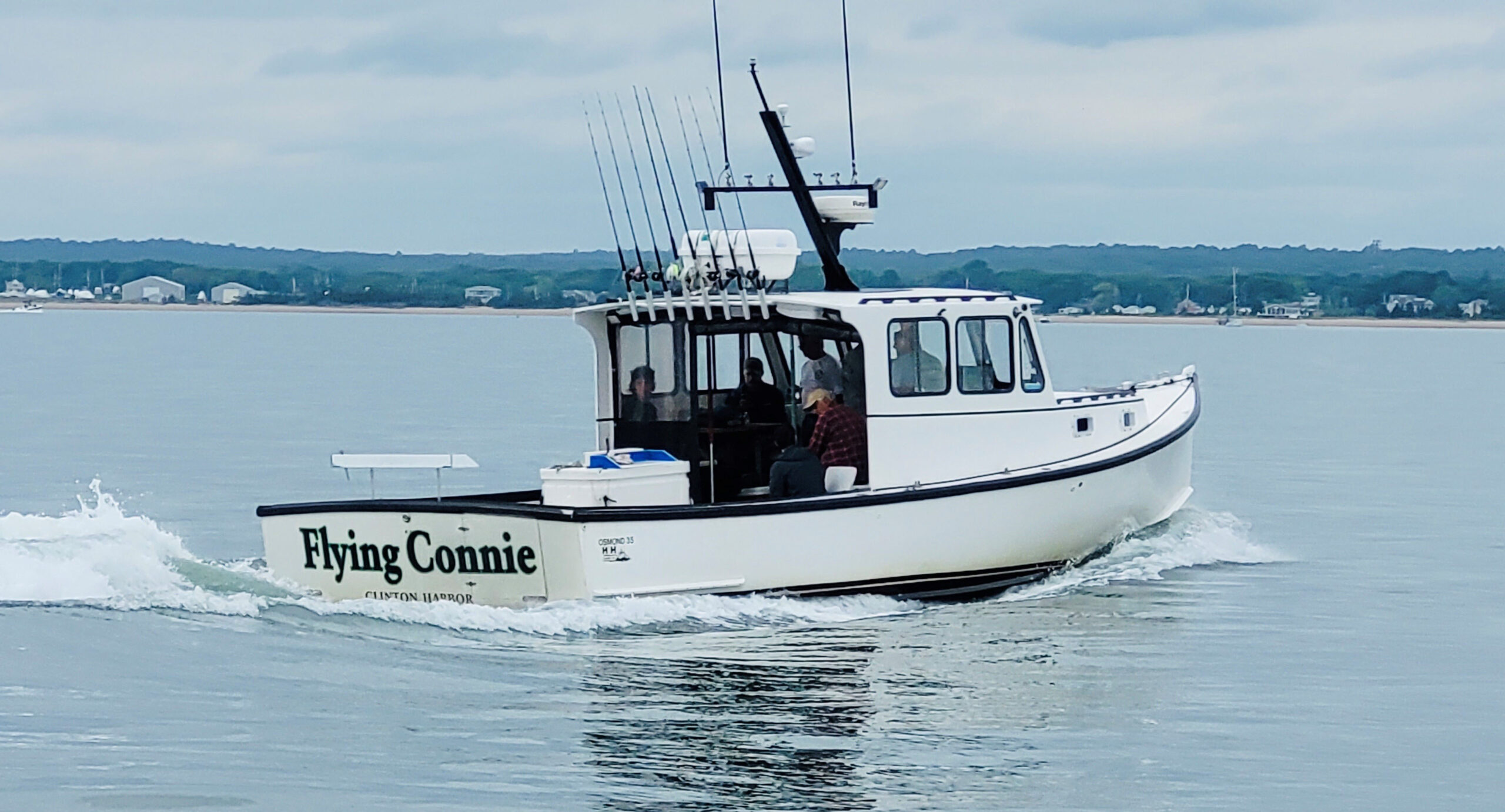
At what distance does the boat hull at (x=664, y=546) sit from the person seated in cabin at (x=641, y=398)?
53.4 inches

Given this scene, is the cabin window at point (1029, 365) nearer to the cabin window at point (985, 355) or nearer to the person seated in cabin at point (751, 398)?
the cabin window at point (985, 355)

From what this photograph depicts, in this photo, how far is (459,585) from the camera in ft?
43.5

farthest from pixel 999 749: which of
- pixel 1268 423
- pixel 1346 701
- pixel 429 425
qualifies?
pixel 1268 423

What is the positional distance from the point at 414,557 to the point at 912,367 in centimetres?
361

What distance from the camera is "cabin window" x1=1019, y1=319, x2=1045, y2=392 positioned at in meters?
15.1

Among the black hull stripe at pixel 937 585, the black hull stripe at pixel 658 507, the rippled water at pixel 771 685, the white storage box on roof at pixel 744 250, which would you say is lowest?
the rippled water at pixel 771 685

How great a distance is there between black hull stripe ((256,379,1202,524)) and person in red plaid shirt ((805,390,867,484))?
1.91 feet

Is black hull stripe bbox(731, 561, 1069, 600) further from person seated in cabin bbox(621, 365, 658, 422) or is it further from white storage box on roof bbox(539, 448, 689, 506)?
person seated in cabin bbox(621, 365, 658, 422)

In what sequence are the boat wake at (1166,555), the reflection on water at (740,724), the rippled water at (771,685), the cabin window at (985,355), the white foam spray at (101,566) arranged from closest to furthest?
1. the reflection on water at (740,724)
2. the rippled water at (771,685)
3. the white foam spray at (101,566)
4. the cabin window at (985,355)
5. the boat wake at (1166,555)

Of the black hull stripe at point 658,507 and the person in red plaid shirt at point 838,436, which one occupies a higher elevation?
the person in red plaid shirt at point 838,436

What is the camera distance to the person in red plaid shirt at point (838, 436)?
1438cm

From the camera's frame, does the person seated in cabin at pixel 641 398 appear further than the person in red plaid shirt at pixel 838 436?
Yes

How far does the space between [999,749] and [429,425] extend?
25464 millimetres

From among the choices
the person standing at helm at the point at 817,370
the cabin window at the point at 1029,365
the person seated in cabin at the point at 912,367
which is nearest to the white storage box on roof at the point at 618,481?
the person standing at helm at the point at 817,370
